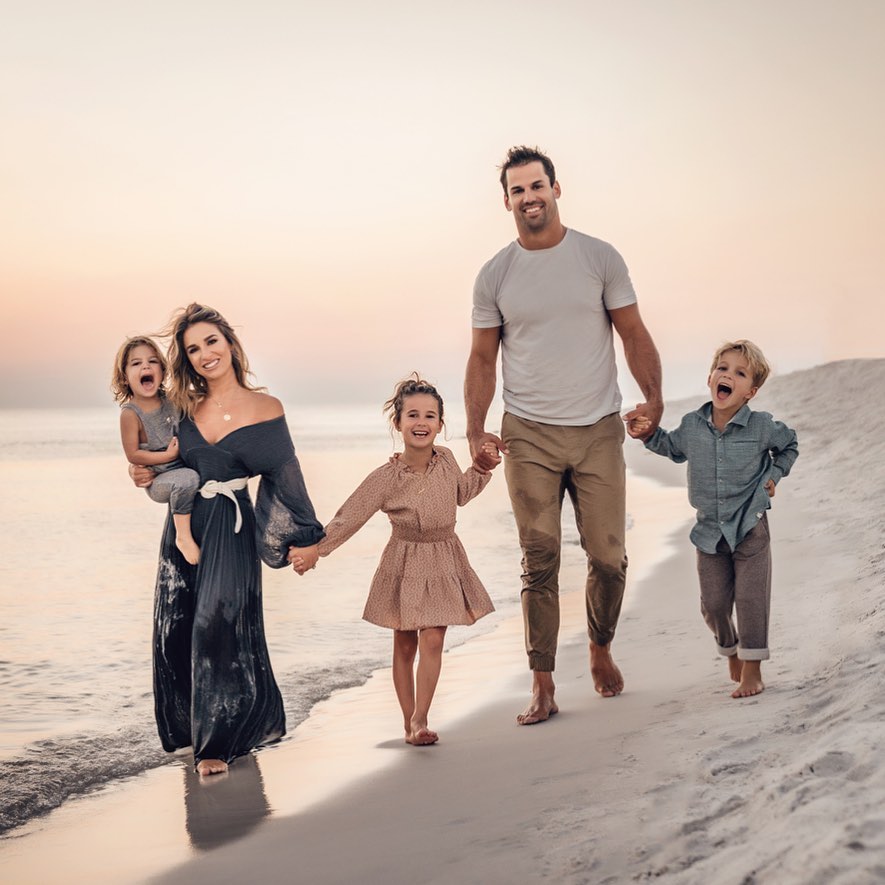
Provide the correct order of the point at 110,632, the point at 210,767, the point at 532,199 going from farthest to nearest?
1. the point at 110,632
2. the point at 532,199
3. the point at 210,767

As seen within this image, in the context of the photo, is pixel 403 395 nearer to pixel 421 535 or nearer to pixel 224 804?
pixel 421 535

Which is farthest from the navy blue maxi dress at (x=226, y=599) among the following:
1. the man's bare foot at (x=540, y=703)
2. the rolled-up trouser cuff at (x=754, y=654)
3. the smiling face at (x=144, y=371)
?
the rolled-up trouser cuff at (x=754, y=654)

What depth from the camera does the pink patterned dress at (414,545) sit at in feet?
14.2

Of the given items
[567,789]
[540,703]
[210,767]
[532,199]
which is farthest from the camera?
[532,199]

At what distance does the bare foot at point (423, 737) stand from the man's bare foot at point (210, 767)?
2.51 ft

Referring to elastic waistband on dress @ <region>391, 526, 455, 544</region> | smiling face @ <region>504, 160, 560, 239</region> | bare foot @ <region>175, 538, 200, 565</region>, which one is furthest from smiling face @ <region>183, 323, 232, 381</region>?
smiling face @ <region>504, 160, 560, 239</region>

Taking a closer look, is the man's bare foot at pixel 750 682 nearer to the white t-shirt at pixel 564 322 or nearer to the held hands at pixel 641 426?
the held hands at pixel 641 426

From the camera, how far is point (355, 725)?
190 inches

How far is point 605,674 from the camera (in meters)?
4.64

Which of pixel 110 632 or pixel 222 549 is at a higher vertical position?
pixel 222 549

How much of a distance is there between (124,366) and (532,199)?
6.15 feet

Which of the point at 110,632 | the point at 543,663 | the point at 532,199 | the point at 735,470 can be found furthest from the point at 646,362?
the point at 110,632

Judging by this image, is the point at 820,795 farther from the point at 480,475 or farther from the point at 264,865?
the point at 480,475

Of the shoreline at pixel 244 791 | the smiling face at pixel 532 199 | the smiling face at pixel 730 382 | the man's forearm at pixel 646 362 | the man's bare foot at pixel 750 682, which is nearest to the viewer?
A: the shoreline at pixel 244 791
